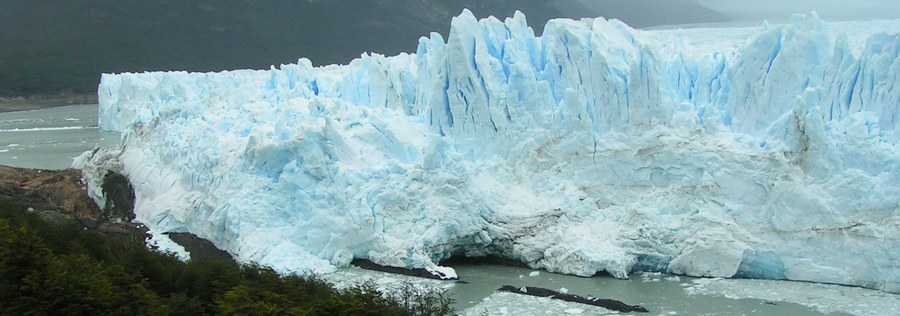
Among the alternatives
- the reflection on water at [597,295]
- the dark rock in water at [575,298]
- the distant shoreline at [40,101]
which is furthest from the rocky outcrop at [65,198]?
the distant shoreline at [40,101]

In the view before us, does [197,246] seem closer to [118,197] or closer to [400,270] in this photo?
[118,197]

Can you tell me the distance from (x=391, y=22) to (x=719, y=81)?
3619 centimetres

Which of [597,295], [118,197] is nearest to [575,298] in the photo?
[597,295]

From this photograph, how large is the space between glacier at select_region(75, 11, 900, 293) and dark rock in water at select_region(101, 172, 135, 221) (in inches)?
8.6

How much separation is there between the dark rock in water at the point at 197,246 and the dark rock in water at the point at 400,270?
1.42 metres

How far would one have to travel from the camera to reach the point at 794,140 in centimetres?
824

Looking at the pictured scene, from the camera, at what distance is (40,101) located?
34844 millimetres

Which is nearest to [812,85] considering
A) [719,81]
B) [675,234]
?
[719,81]

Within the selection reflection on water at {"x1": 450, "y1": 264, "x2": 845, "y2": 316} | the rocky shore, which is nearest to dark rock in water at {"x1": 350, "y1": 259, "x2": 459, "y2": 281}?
reflection on water at {"x1": 450, "y1": 264, "x2": 845, "y2": 316}

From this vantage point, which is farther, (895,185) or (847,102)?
(847,102)

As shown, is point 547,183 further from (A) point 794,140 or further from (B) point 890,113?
(B) point 890,113

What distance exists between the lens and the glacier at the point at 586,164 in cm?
800

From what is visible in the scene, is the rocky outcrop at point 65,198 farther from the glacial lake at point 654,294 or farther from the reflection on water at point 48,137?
the glacial lake at point 654,294

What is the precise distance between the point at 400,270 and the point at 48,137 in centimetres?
1594
